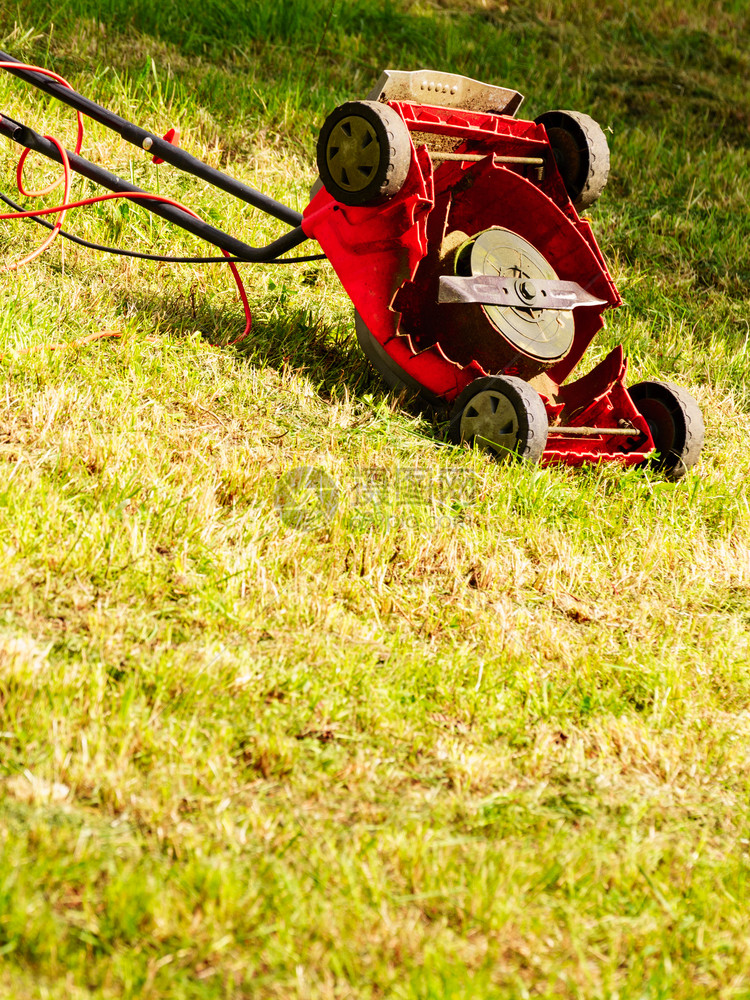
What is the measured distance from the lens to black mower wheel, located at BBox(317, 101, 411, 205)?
130 inches

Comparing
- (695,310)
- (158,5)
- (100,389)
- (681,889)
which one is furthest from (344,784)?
(158,5)

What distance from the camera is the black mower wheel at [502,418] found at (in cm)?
333

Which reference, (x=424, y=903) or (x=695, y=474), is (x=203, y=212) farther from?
(x=424, y=903)

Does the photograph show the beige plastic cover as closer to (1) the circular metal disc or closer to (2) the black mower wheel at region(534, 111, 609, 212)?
(2) the black mower wheel at region(534, 111, 609, 212)

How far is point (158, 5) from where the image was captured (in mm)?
6598

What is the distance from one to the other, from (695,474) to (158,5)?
481 cm

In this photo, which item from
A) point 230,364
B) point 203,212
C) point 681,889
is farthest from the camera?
point 203,212

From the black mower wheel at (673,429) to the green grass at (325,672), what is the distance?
0.09 metres

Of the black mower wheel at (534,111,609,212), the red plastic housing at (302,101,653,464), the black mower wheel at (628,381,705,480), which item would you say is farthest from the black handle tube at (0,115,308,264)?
the black mower wheel at (628,381,705,480)

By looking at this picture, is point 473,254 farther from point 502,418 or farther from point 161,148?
point 161,148

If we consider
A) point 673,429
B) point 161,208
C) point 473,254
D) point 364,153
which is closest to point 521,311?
point 473,254

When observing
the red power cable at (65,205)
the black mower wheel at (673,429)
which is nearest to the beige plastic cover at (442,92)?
the red power cable at (65,205)

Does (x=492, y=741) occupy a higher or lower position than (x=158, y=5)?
lower

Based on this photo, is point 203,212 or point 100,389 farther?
point 203,212
